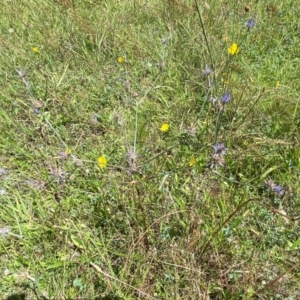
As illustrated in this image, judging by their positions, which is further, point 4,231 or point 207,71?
point 207,71

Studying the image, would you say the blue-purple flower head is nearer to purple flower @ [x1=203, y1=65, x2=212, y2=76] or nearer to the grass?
the grass

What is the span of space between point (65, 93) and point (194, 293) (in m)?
1.40

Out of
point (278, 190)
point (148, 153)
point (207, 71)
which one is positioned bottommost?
point (278, 190)

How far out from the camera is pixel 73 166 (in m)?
1.79

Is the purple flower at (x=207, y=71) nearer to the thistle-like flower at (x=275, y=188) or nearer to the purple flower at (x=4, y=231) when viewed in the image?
the thistle-like flower at (x=275, y=188)

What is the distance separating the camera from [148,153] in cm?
179

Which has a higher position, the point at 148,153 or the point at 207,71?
the point at 207,71

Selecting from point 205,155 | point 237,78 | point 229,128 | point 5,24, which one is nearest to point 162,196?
point 205,155

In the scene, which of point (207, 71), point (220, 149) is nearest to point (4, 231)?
point (220, 149)

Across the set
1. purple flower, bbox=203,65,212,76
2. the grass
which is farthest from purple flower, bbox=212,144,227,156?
purple flower, bbox=203,65,212,76

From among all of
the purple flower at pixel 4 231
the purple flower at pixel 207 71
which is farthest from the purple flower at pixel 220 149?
the purple flower at pixel 4 231

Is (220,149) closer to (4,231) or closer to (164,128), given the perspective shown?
(164,128)

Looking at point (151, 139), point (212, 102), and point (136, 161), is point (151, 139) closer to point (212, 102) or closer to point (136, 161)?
point (136, 161)

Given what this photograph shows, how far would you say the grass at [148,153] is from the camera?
1.40 m
